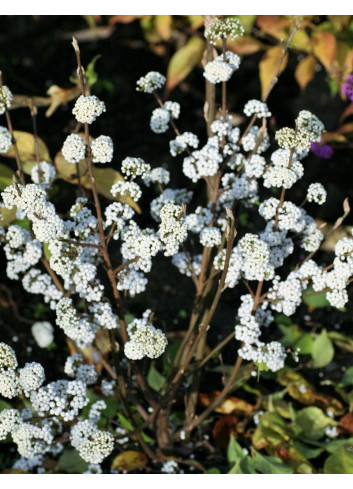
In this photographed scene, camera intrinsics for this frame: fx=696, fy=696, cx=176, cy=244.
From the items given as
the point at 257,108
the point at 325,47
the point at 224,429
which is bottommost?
the point at 224,429

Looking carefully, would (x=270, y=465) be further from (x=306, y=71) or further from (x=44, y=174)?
(x=306, y=71)

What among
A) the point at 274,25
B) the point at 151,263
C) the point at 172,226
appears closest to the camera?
the point at 172,226

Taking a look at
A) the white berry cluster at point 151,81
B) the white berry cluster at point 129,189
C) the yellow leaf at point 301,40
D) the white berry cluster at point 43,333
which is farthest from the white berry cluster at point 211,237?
the yellow leaf at point 301,40

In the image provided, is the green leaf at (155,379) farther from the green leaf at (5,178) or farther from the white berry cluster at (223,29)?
the white berry cluster at (223,29)

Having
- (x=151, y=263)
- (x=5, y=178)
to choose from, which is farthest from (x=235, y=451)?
(x=5, y=178)

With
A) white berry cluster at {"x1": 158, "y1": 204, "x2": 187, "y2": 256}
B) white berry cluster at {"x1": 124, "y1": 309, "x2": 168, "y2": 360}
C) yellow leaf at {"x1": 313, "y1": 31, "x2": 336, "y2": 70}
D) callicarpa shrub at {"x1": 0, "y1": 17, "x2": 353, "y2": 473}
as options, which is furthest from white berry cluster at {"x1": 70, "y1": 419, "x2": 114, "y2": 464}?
yellow leaf at {"x1": 313, "y1": 31, "x2": 336, "y2": 70}
